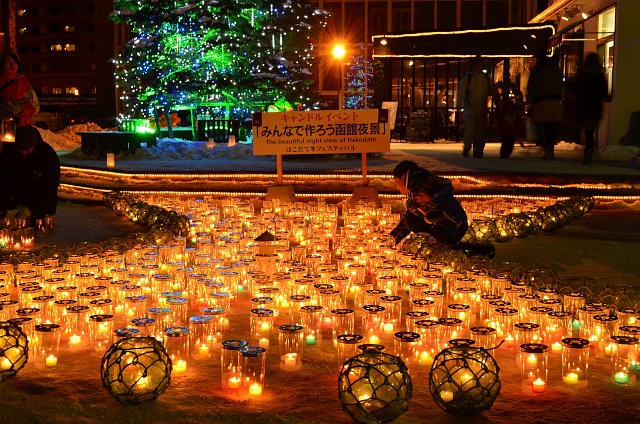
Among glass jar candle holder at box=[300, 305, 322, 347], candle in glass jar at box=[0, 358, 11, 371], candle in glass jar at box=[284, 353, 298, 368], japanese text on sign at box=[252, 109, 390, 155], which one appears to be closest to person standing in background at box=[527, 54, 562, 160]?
japanese text on sign at box=[252, 109, 390, 155]

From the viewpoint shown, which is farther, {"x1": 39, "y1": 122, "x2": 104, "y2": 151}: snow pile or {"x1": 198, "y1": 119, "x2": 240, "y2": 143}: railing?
{"x1": 39, "y1": 122, "x2": 104, "y2": 151}: snow pile

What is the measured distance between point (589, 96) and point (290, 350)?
36.3 feet

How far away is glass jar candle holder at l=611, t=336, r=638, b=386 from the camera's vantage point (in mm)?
4242

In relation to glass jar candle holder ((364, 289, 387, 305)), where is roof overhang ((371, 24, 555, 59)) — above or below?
above

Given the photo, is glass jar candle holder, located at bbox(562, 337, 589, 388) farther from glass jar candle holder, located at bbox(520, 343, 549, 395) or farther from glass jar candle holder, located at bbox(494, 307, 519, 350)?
glass jar candle holder, located at bbox(494, 307, 519, 350)

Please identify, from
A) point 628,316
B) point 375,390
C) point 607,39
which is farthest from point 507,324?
point 607,39

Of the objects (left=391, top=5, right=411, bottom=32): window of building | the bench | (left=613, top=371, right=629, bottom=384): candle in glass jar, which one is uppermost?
(left=391, top=5, right=411, bottom=32): window of building

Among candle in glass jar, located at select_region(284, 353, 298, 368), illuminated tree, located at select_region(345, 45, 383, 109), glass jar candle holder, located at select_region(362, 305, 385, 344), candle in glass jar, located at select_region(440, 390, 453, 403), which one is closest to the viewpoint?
candle in glass jar, located at select_region(440, 390, 453, 403)

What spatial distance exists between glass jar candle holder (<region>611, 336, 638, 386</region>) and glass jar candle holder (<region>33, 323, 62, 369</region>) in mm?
3068

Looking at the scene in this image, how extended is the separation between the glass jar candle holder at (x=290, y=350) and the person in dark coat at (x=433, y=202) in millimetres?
3054

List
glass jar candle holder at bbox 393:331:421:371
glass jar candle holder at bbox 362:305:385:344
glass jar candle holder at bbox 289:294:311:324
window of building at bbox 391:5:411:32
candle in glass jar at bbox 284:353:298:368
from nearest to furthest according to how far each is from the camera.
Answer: glass jar candle holder at bbox 393:331:421:371 < candle in glass jar at bbox 284:353:298:368 < glass jar candle holder at bbox 362:305:385:344 < glass jar candle holder at bbox 289:294:311:324 < window of building at bbox 391:5:411:32

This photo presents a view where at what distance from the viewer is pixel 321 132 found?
11.5 metres

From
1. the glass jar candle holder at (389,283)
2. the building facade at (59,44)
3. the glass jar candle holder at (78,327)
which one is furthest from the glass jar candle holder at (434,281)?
the building facade at (59,44)

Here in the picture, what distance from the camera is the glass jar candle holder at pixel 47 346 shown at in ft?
14.8
